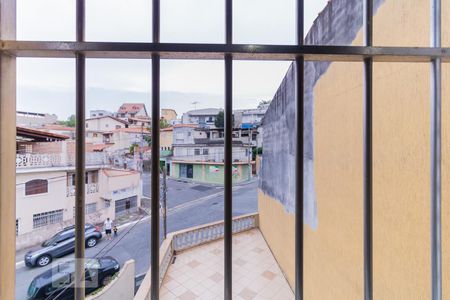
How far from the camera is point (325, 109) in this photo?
2.46 m

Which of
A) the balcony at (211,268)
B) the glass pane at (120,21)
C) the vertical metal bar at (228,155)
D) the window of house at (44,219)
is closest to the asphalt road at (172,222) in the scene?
the balcony at (211,268)

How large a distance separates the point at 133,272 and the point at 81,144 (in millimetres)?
3912

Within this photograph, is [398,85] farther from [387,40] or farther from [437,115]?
[437,115]

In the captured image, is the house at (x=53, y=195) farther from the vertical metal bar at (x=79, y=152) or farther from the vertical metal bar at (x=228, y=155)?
the vertical metal bar at (x=228, y=155)

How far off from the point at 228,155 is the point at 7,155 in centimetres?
52

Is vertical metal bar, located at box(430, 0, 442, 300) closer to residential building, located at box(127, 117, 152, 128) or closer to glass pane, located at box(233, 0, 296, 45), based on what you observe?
glass pane, located at box(233, 0, 296, 45)

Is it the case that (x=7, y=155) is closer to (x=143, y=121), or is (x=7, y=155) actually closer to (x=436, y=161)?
(x=143, y=121)

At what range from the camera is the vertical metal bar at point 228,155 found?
1.77ft

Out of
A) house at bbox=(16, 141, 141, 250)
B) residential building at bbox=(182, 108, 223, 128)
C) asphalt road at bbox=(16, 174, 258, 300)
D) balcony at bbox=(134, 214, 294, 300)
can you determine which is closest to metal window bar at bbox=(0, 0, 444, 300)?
residential building at bbox=(182, 108, 223, 128)

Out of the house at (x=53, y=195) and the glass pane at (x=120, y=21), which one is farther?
the house at (x=53, y=195)

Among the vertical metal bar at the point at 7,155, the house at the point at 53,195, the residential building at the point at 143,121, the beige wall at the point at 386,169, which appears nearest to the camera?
the vertical metal bar at the point at 7,155

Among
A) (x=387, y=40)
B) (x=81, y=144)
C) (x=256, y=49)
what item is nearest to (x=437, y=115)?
(x=256, y=49)

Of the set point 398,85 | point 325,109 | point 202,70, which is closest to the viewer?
point 202,70

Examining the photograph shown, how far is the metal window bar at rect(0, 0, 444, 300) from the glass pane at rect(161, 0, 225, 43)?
4 centimetres
